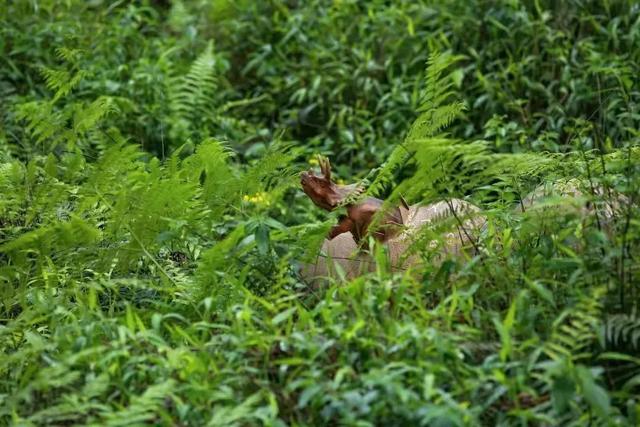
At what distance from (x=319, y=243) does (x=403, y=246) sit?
43cm

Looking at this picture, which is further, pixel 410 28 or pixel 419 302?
pixel 410 28

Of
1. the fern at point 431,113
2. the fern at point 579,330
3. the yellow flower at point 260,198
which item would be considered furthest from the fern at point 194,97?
the fern at point 579,330

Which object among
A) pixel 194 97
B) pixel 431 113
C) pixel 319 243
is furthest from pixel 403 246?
pixel 194 97

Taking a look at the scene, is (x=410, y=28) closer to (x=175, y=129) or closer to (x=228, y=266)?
(x=175, y=129)

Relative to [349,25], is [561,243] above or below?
above

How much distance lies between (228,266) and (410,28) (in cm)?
327

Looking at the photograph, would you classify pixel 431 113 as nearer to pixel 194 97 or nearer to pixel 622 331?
pixel 622 331

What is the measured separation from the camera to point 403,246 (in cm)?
426

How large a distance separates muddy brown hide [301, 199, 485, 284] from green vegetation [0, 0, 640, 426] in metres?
0.08

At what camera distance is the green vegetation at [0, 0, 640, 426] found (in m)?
3.01

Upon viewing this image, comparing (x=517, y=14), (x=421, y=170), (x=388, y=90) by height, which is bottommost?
(x=388, y=90)

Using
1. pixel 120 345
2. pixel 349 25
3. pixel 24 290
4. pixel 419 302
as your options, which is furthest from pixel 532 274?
pixel 349 25

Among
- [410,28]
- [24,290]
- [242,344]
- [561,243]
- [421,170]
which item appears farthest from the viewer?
[410,28]

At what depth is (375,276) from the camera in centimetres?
350
